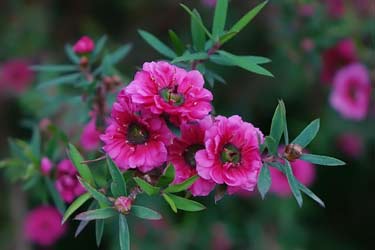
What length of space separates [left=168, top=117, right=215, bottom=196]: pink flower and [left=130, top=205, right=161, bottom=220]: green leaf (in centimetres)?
6

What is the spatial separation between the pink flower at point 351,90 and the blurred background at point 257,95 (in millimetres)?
14

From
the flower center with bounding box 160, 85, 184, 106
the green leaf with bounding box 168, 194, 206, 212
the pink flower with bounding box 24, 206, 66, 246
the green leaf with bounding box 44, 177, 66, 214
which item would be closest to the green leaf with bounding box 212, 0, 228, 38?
the flower center with bounding box 160, 85, 184, 106

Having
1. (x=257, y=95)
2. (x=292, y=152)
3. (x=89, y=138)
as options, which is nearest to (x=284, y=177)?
(x=257, y=95)

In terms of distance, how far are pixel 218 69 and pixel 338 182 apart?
0.49 meters

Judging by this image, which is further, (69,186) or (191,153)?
(69,186)

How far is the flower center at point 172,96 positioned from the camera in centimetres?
80

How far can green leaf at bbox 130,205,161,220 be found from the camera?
771mm

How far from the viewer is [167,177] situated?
791 millimetres

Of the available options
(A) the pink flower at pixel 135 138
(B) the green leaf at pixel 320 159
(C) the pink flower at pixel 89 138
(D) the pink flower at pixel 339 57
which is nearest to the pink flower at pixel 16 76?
(C) the pink flower at pixel 89 138

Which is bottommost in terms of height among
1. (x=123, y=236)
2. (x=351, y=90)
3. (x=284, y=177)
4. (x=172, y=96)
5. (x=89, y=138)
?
(x=284, y=177)

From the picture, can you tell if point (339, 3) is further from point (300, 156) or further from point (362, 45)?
point (300, 156)

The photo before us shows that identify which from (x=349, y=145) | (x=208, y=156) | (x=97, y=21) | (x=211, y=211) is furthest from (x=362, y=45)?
(x=208, y=156)

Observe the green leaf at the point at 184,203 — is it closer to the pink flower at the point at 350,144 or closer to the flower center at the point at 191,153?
the flower center at the point at 191,153

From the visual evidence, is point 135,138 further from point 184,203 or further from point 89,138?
point 89,138
